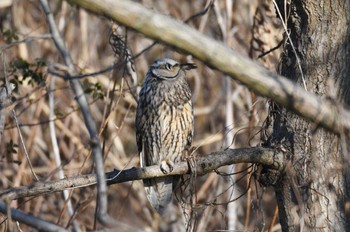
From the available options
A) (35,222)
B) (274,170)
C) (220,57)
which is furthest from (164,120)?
(220,57)

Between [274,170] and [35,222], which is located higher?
[274,170]

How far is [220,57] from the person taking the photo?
1.66m

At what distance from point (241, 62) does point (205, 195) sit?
12.9ft

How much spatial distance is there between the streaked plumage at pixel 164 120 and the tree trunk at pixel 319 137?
4.74ft

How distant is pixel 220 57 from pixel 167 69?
7.78ft

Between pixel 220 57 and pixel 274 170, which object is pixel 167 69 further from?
pixel 220 57

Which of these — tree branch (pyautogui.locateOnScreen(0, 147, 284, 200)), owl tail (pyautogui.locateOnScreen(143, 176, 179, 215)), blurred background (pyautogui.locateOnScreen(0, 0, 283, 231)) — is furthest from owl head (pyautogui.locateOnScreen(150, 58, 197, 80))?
tree branch (pyautogui.locateOnScreen(0, 147, 284, 200))

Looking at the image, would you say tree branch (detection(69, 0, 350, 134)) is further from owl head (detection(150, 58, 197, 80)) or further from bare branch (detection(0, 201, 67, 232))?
owl head (detection(150, 58, 197, 80))

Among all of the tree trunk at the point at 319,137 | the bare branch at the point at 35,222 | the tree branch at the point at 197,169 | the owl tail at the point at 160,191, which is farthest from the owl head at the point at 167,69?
the bare branch at the point at 35,222

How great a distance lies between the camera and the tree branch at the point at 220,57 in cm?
152

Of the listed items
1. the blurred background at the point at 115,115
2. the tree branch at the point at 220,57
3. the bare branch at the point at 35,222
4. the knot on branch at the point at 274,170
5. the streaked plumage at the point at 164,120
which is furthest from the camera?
the blurred background at the point at 115,115

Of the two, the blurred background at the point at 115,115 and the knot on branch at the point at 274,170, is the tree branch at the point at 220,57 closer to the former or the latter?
the knot on branch at the point at 274,170

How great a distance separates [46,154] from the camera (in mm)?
5605

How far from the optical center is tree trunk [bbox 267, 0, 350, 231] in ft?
7.86
